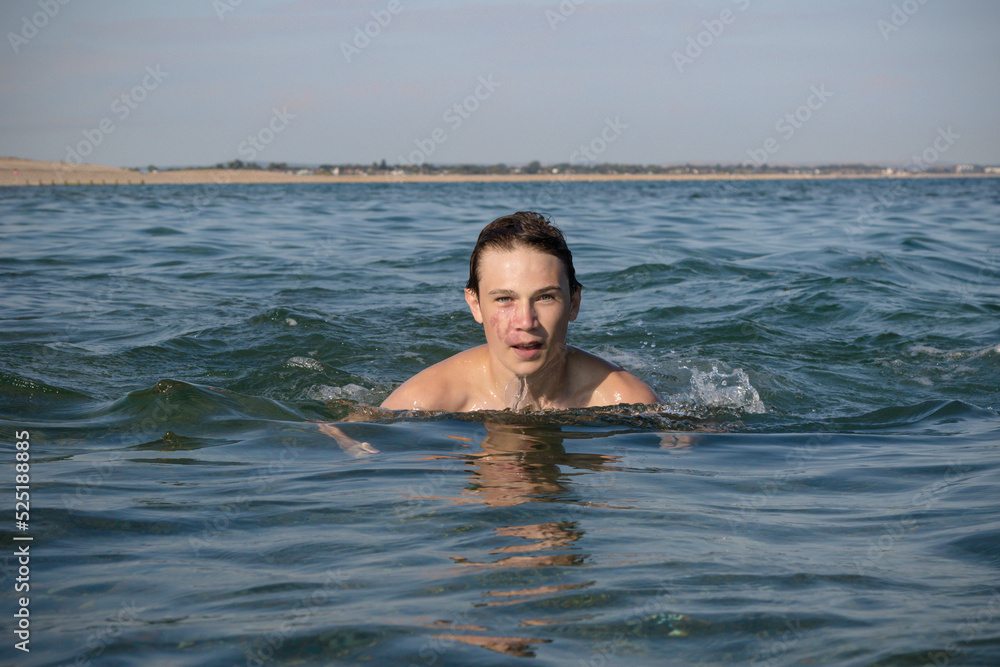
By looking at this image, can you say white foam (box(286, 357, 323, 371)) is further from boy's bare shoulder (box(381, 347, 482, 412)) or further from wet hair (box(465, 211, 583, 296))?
wet hair (box(465, 211, 583, 296))

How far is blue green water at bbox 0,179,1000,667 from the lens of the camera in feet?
7.65

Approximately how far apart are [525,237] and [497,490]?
1312 mm

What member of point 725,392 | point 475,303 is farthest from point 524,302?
point 725,392

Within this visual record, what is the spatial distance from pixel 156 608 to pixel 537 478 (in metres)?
1.65

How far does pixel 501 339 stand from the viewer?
4.35m

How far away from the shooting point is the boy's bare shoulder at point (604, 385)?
4.96 metres

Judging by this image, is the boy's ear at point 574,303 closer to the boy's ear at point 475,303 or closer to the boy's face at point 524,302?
the boy's face at point 524,302

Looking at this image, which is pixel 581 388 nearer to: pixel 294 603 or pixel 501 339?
pixel 501 339

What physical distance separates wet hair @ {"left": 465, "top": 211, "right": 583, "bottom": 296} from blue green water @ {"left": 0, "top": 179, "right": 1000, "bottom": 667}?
937 mm

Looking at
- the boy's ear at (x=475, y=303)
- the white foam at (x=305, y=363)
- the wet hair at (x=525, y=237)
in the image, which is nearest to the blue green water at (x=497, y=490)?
the white foam at (x=305, y=363)

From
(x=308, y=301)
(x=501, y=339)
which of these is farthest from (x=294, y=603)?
(x=308, y=301)

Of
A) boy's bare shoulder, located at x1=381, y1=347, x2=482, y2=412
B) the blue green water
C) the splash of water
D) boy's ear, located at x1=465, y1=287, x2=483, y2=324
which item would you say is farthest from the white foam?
the splash of water

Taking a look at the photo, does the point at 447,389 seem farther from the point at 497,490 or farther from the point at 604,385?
the point at 497,490

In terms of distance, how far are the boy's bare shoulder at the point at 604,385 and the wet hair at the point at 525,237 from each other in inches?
28.9
